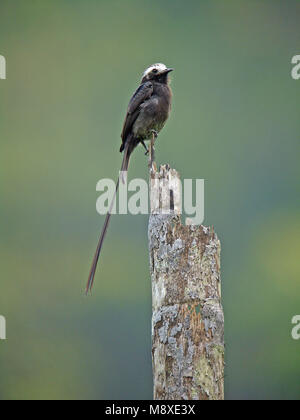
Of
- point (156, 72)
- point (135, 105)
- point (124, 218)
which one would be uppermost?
point (124, 218)

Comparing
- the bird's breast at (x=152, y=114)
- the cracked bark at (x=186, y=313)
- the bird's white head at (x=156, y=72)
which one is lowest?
the cracked bark at (x=186, y=313)

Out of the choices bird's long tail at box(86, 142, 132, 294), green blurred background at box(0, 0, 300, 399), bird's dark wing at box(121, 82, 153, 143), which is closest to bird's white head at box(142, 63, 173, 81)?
bird's dark wing at box(121, 82, 153, 143)

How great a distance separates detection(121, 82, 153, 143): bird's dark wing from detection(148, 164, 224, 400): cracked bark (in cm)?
296

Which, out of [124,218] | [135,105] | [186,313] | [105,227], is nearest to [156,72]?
[135,105]

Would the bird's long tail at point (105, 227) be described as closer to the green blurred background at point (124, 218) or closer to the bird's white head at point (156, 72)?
the bird's white head at point (156, 72)

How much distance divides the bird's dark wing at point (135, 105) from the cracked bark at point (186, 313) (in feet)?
9.71

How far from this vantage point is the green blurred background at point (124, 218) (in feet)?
76.6

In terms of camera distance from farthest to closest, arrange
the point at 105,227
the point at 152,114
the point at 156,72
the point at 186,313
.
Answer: the point at 156,72
the point at 152,114
the point at 105,227
the point at 186,313

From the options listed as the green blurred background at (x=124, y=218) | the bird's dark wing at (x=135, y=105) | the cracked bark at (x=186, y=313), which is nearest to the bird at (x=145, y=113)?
the bird's dark wing at (x=135, y=105)

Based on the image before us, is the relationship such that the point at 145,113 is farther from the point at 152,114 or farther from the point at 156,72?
the point at 156,72

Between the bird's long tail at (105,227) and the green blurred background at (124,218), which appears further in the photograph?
the green blurred background at (124,218)

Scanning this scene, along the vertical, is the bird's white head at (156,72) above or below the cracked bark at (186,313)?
above

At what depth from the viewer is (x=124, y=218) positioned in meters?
27.5

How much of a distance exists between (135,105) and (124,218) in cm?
1933
